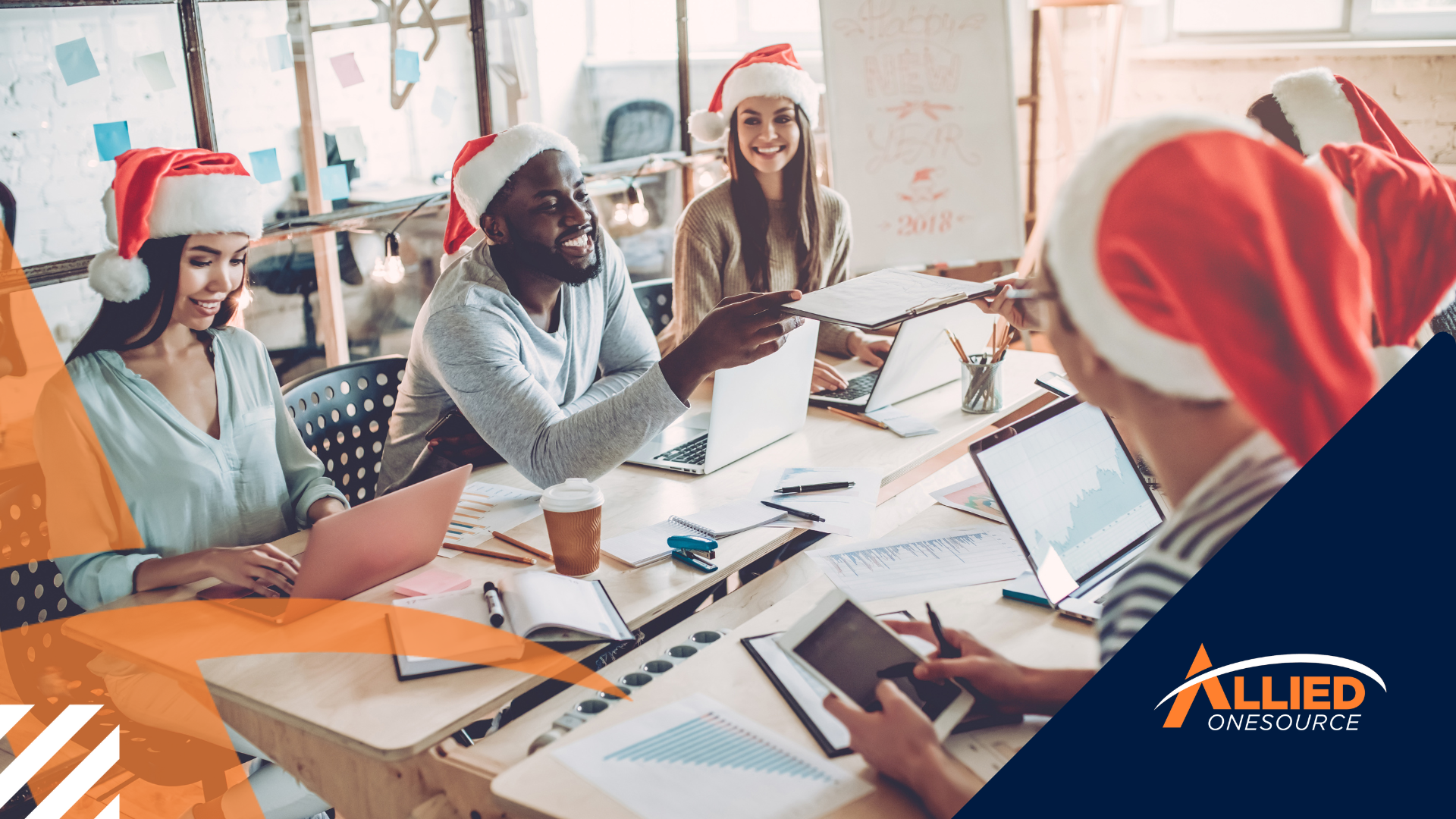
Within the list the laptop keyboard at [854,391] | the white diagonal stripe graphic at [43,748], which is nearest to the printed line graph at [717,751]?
the white diagonal stripe graphic at [43,748]

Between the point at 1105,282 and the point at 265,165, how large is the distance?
2490 mm

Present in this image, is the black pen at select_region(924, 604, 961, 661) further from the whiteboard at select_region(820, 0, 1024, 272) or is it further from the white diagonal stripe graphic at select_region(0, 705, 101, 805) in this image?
the whiteboard at select_region(820, 0, 1024, 272)

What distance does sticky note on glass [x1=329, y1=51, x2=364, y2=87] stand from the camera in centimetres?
296

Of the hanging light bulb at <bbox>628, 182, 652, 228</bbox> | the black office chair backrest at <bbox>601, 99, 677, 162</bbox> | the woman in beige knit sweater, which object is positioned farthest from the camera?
the black office chair backrest at <bbox>601, 99, 677, 162</bbox>

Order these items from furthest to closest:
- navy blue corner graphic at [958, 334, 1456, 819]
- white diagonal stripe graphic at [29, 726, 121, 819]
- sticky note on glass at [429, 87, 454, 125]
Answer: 1. sticky note on glass at [429, 87, 454, 125]
2. white diagonal stripe graphic at [29, 726, 121, 819]
3. navy blue corner graphic at [958, 334, 1456, 819]

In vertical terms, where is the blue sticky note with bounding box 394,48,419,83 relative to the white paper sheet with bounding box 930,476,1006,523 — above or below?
above

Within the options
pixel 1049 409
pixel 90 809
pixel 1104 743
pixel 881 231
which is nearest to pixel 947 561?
pixel 1049 409

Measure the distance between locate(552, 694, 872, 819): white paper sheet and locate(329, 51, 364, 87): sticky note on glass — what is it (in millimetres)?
2412

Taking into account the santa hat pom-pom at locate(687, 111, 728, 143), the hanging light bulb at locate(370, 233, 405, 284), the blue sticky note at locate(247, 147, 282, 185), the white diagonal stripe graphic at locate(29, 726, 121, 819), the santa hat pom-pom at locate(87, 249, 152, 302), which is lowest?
the white diagonal stripe graphic at locate(29, 726, 121, 819)

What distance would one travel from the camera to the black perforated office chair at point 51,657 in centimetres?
151

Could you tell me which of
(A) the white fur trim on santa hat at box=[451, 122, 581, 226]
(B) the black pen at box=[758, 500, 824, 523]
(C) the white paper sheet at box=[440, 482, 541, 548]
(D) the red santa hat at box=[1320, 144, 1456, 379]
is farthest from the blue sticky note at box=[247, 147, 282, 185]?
(D) the red santa hat at box=[1320, 144, 1456, 379]

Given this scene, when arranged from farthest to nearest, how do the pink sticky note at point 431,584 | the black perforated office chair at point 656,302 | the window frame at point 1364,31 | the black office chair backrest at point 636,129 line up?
the black office chair backrest at point 636,129, the window frame at point 1364,31, the black perforated office chair at point 656,302, the pink sticky note at point 431,584

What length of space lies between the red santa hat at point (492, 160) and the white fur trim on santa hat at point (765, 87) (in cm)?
77

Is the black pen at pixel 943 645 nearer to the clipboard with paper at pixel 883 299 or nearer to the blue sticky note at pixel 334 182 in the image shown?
the clipboard with paper at pixel 883 299
